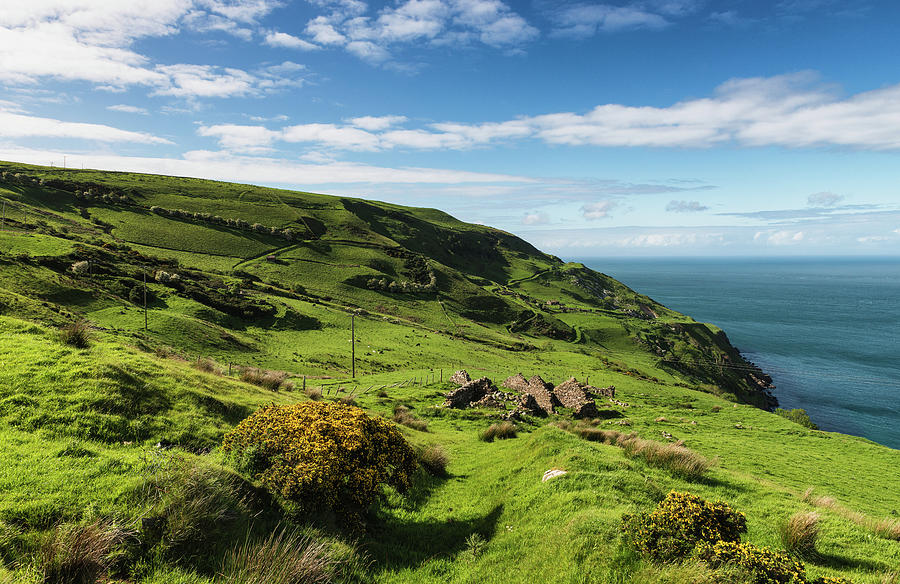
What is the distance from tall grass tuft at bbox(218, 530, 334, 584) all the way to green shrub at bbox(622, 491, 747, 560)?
6.57 m

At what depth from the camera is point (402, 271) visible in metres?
129

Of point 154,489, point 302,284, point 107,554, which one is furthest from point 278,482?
point 302,284

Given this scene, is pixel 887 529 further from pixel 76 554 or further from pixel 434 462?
pixel 76 554

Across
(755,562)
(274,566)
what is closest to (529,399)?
(755,562)

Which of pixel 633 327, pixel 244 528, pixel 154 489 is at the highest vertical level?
pixel 154 489

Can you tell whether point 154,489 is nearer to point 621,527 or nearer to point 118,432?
point 118,432

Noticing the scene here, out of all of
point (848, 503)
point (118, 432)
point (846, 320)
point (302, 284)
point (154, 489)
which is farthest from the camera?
point (846, 320)

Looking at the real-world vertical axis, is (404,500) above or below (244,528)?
below

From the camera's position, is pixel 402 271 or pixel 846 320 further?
pixel 846 320

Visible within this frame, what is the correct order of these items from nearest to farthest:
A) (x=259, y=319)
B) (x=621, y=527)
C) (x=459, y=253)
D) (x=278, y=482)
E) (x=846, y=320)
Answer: (x=621, y=527) < (x=278, y=482) < (x=259, y=319) < (x=846, y=320) < (x=459, y=253)

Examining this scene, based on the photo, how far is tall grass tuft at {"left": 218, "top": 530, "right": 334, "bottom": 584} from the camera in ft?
21.1

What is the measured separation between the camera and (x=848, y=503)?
1736 cm

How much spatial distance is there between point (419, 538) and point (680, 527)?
6508 millimetres

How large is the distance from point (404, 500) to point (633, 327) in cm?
12572
